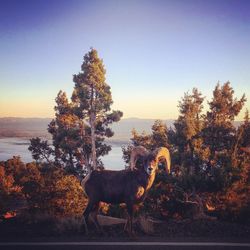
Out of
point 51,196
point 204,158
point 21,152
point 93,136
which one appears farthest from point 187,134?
point 21,152

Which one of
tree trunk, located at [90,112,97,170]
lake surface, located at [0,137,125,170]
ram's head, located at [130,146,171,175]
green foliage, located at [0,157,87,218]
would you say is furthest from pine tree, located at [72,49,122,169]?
lake surface, located at [0,137,125,170]

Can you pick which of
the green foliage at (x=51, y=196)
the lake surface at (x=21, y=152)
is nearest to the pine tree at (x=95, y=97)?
the green foliage at (x=51, y=196)

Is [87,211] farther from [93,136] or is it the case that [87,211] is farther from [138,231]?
[93,136]

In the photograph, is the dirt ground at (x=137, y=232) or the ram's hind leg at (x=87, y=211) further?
the ram's hind leg at (x=87, y=211)

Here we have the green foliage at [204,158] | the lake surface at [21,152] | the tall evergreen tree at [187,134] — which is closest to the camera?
the green foliage at [204,158]

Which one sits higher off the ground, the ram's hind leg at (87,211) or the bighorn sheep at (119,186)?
the bighorn sheep at (119,186)

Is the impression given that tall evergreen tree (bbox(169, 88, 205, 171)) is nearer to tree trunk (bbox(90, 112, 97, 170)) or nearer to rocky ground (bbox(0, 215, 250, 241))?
tree trunk (bbox(90, 112, 97, 170))

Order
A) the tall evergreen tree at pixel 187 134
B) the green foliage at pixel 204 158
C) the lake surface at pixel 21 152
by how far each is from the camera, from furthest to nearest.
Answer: the lake surface at pixel 21 152
the tall evergreen tree at pixel 187 134
the green foliage at pixel 204 158

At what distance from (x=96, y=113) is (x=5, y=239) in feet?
87.9

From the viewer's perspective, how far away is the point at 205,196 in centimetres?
2516

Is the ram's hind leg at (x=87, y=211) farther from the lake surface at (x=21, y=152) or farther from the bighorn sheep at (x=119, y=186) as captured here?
the lake surface at (x=21, y=152)

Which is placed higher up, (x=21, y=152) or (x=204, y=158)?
(x=204, y=158)

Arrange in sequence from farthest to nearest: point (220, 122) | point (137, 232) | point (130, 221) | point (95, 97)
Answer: point (95, 97)
point (220, 122)
point (137, 232)
point (130, 221)

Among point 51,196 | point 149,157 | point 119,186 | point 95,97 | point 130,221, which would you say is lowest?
point 51,196
